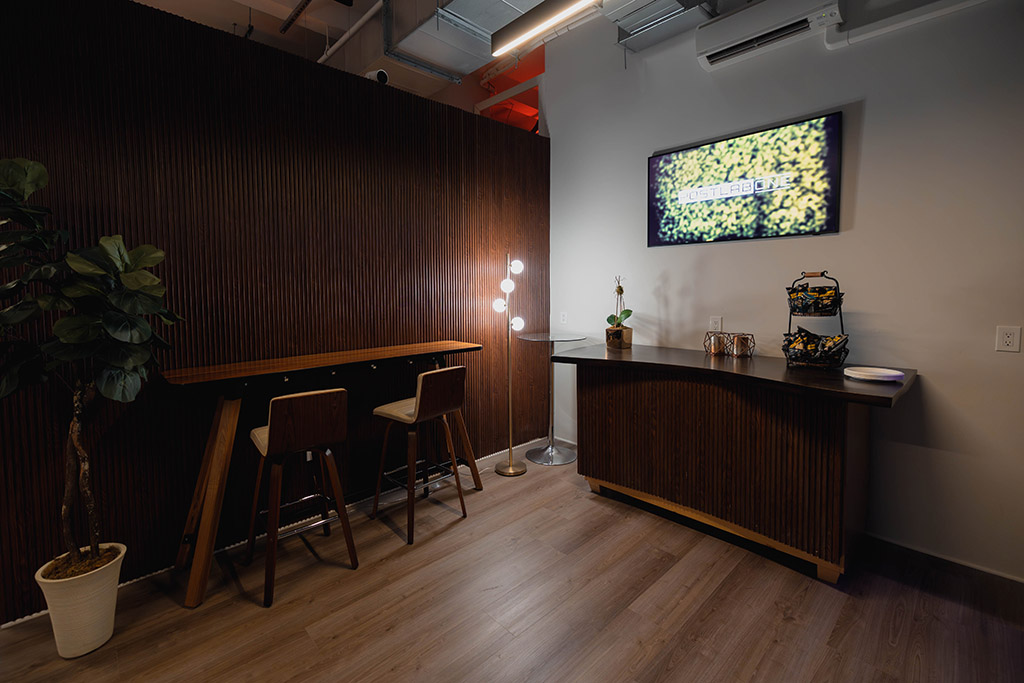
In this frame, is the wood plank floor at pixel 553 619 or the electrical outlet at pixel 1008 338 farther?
the electrical outlet at pixel 1008 338

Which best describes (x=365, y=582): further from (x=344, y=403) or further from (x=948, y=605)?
(x=948, y=605)

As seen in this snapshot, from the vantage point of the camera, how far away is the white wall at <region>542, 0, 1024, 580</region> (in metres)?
2.13

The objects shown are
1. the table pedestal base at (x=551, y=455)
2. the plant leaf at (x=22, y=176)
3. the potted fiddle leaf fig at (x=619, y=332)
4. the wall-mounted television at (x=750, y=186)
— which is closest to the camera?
the plant leaf at (x=22, y=176)

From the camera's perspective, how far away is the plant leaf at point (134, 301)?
5.58 feet

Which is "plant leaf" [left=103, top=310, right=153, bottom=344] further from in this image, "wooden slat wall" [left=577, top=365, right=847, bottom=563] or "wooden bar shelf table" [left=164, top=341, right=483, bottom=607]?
"wooden slat wall" [left=577, top=365, right=847, bottom=563]

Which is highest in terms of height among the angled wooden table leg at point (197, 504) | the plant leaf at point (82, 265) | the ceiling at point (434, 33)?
the ceiling at point (434, 33)

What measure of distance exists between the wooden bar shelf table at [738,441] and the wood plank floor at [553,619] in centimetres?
22

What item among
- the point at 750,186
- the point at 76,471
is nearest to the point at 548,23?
the point at 750,186

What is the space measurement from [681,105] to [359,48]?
2.84 meters

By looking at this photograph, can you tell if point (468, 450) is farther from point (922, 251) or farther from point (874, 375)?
point (922, 251)

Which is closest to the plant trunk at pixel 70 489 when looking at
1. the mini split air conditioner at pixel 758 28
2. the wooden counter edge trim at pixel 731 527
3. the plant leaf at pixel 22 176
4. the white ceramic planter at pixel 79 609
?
the white ceramic planter at pixel 79 609

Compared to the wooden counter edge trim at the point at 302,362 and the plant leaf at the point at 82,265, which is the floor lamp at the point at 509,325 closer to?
the wooden counter edge trim at the point at 302,362

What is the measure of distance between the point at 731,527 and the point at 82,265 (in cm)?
307

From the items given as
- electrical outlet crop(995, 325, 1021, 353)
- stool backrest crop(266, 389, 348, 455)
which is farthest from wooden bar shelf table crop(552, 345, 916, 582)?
stool backrest crop(266, 389, 348, 455)
